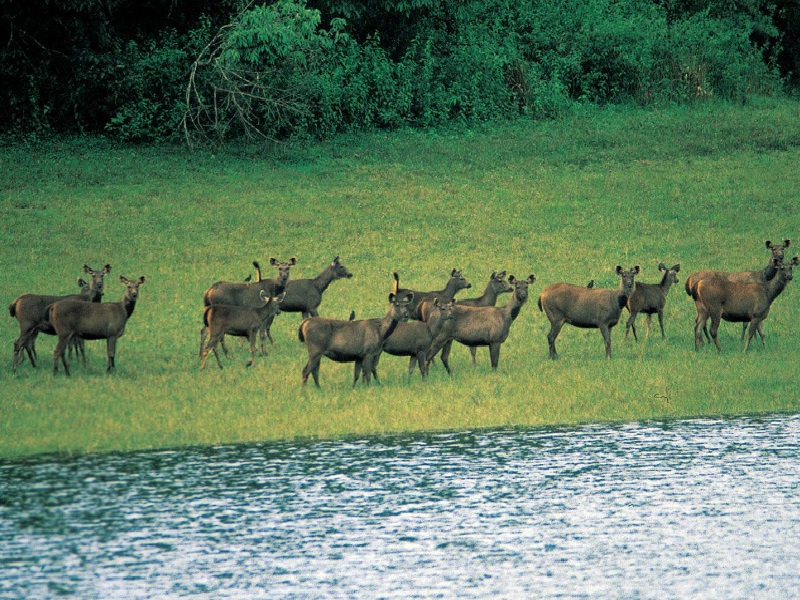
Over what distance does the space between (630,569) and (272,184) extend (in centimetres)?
2673

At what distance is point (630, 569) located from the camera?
12.5 metres

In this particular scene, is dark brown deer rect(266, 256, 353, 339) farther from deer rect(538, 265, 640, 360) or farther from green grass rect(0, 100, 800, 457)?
Result: deer rect(538, 265, 640, 360)

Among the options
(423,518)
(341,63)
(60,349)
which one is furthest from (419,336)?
(341,63)

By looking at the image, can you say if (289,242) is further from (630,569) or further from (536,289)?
(630,569)

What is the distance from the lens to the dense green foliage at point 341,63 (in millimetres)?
39750

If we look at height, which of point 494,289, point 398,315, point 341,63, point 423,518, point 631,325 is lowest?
point 423,518

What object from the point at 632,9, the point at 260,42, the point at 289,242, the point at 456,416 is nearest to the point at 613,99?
the point at 632,9

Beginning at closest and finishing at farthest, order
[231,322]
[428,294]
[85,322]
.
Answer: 1. [85,322]
2. [231,322]
3. [428,294]

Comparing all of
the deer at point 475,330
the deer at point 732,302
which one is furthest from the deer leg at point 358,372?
the deer at point 732,302

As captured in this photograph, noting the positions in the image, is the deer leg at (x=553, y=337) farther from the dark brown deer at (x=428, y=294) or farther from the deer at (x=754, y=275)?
the deer at (x=754, y=275)

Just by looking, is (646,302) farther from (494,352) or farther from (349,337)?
(349,337)

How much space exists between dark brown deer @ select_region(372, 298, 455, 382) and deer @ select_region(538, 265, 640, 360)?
2523 millimetres

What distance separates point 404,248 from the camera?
105ft

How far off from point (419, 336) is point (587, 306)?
11.3 feet
